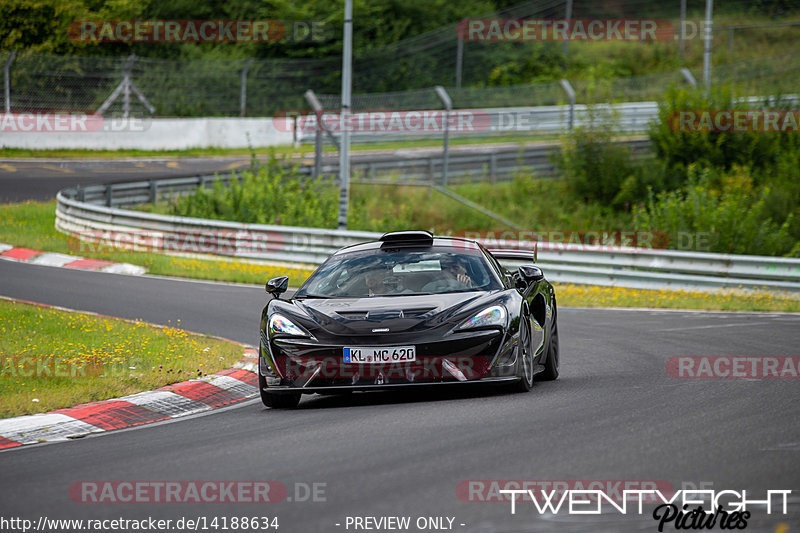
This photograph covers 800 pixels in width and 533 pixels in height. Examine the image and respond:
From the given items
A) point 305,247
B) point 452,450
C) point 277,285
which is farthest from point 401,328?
point 305,247

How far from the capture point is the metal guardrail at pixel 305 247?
19.5 m

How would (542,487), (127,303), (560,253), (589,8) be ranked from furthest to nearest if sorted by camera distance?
(589,8), (560,253), (127,303), (542,487)

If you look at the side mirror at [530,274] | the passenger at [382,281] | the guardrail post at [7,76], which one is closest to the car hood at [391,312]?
the passenger at [382,281]

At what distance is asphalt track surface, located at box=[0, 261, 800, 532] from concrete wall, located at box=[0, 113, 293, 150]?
2971 cm

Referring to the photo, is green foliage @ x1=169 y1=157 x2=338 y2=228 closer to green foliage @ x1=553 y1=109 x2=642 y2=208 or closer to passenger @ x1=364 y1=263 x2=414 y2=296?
green foliage @ x1=553 y1=109 x2=642 y2=208

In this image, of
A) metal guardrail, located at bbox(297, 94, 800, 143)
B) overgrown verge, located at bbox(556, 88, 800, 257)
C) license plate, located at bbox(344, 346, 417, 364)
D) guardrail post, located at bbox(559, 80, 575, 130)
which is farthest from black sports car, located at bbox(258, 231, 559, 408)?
metal guardrail, located at bbox(297, 94, 800, 143)

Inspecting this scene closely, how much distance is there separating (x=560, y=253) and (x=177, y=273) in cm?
742

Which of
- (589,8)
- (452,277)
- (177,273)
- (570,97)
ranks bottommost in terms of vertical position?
(177,273)

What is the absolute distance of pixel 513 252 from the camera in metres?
10.9

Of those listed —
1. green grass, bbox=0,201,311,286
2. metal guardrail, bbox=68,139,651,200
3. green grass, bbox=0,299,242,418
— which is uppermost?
metal guardrail, bbox=68,139,651,200

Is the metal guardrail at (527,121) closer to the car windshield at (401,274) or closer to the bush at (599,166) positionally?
the bush at (599,166)

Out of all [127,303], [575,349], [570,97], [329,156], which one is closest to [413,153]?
[329,156]

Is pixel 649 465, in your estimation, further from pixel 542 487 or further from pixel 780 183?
pixel 780 183

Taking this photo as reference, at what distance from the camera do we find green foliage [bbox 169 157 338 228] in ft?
91.9
